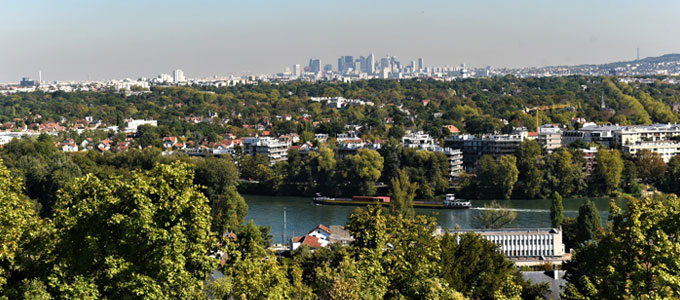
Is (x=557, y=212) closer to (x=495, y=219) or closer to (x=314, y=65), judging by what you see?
(x=495, y=219)

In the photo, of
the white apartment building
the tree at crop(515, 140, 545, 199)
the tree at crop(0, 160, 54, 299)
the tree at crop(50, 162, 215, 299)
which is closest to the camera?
the tree at crop(50, 162, 215, 299)

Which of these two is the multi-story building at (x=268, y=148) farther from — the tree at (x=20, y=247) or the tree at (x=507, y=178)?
the tree at (x=20, y=247)

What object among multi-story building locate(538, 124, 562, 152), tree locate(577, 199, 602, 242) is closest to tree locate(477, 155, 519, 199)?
multi-story building locate(538, 124, 562, 152)

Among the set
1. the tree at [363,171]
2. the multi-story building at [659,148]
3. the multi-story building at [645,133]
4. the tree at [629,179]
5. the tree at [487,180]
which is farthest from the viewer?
the multi-story building at [645,133]

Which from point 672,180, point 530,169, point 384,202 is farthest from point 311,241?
point 672,180

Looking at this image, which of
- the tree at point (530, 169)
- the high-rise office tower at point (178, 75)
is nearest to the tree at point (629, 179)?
the tree at point (530, 169)

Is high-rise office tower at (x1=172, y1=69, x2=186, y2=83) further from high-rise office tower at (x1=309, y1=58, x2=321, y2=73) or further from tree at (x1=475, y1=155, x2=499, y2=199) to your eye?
tree at (x1=475, y1=155, x2=499, y2=199)
